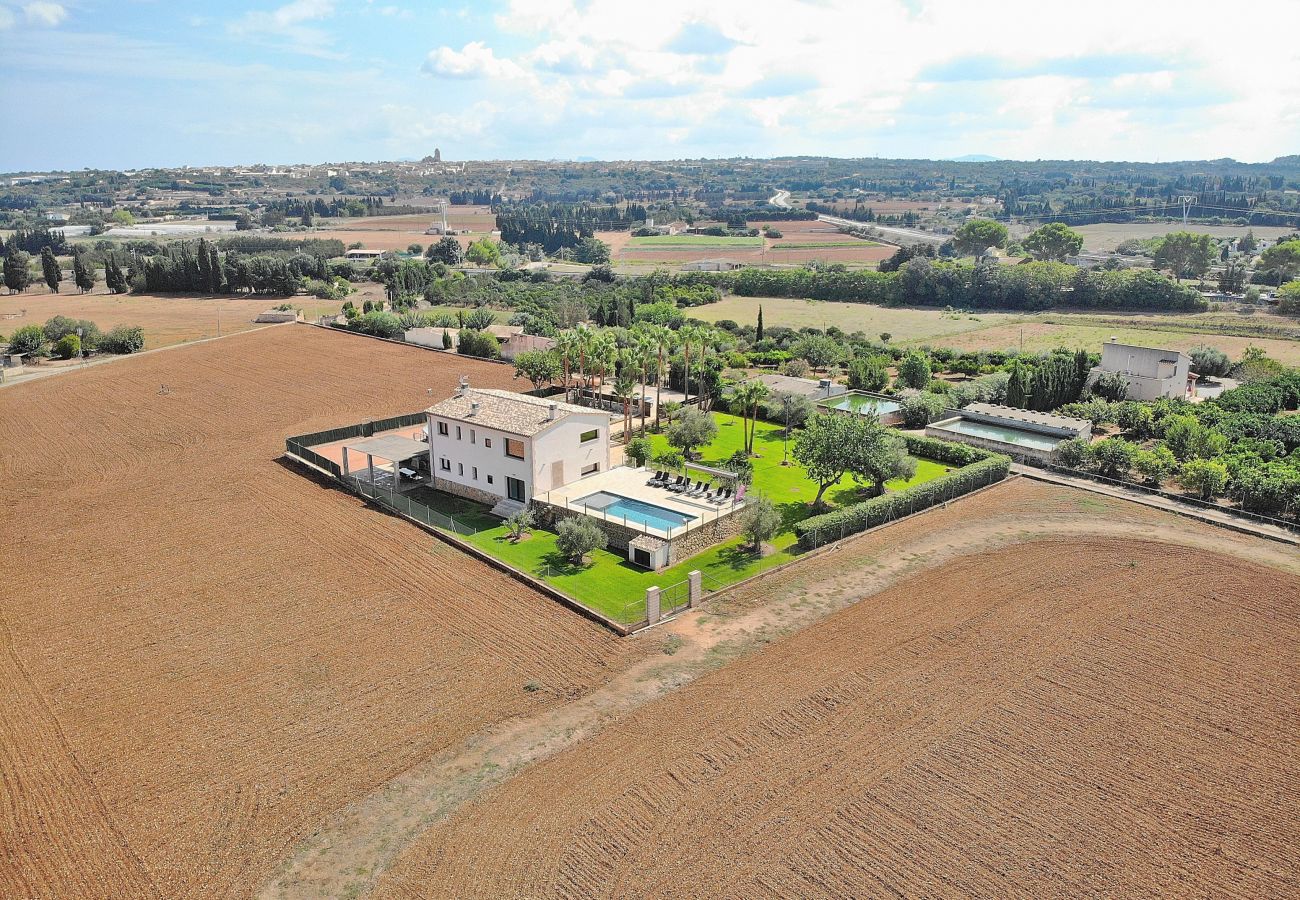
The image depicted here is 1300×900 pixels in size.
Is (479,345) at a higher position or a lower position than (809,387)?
higher

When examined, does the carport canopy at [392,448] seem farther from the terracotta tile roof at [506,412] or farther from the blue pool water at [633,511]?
the blue pool water at [633,511]

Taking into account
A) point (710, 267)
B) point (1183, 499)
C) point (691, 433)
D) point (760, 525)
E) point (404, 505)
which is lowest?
point (404, 505)

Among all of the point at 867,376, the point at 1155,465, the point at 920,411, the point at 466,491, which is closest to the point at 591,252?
the point at 867,376

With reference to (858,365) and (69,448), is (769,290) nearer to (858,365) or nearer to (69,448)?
(858,365)

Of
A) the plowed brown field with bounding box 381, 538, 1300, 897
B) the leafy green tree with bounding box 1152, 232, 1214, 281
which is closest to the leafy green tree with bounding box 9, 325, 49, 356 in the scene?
the plowed brown field with bounding box 381, 538, 1300, 897

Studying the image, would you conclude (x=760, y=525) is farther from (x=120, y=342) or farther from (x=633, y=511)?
(x=120, y=342)
